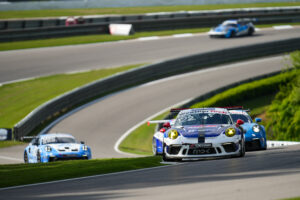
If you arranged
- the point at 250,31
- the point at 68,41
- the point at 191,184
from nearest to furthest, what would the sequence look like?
the point at 191,184 < the point at 68,41 < the point at 250,31

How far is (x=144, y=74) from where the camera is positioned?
3541 centimetres

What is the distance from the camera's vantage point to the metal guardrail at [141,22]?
42.2 metres

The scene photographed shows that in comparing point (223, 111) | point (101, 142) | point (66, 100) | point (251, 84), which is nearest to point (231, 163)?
point (223, 111)

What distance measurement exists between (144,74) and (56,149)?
1724 centimetres

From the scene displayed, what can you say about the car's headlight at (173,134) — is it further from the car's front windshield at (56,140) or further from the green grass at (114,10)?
the green grass at (114,10)

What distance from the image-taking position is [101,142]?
24.6m

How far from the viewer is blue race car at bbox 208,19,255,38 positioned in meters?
48.5

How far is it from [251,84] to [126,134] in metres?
10.7

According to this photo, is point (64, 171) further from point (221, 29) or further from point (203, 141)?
Result: point (221, 29)

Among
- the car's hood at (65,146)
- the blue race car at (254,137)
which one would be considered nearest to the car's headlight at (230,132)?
the blue race car at (254,137)

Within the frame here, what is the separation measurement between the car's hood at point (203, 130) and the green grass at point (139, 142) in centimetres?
926

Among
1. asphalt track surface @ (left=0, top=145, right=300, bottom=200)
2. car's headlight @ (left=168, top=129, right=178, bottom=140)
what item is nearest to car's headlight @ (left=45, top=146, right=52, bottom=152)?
car's headlight @ (left=168, top=129, right=178, bottom=140)

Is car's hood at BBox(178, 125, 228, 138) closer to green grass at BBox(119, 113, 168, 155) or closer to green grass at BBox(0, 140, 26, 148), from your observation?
green grass at BBox(119, 113, 168, 155)

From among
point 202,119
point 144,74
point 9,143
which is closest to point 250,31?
point 144,74
